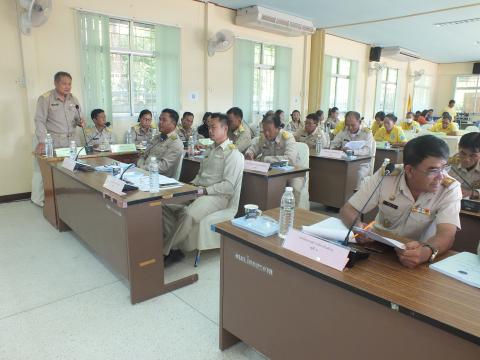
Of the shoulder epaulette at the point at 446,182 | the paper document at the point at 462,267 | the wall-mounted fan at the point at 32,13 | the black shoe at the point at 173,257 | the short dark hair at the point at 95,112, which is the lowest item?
the black shoe at the point at 173,257

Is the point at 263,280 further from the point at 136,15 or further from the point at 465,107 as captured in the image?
the point at 465,107

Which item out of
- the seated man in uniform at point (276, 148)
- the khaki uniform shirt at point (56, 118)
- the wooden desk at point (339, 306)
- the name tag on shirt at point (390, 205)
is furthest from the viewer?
the khaki uniform shirt at point (56, 118)

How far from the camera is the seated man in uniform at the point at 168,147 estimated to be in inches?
127

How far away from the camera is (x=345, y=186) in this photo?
3975 millimetres

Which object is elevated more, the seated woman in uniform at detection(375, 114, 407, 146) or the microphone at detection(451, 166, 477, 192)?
the seated woman in uniform at detection(375, 114, 407, 146)

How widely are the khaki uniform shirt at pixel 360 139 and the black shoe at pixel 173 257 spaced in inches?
101

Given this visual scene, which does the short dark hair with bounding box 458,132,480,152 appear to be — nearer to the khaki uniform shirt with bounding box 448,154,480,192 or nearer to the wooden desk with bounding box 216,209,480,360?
the khaki uniform shirt with bounding box 448,154,480,192

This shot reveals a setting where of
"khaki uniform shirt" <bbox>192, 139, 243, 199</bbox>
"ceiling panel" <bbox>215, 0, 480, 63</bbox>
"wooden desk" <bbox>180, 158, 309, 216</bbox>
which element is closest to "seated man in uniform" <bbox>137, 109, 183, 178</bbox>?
"khaki uniform shirt" <bbox>192, 139, 243, 199</bbox>

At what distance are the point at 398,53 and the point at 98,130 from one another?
333 inches

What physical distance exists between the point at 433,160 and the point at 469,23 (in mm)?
7298

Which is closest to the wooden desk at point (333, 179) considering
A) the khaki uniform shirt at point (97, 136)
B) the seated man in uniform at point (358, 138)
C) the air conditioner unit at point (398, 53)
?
the seated man in uniform at point (358, 138)

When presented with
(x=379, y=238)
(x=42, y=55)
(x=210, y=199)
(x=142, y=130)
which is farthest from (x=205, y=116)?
(x=379, y=238)

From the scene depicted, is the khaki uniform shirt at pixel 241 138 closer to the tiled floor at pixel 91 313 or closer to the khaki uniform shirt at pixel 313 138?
the khaki uniform shirt at pixel 313 138

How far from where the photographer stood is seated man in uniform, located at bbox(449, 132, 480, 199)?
90.5 inches
